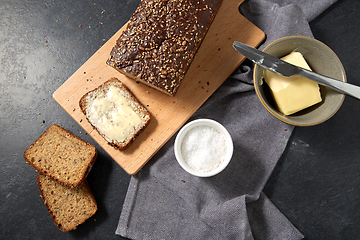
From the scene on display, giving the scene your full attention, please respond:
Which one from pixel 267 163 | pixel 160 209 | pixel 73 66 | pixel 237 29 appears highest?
pixel 73 66

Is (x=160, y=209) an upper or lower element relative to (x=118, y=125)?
lower

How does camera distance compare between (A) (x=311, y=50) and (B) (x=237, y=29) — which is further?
(B) (x=237, y=29)

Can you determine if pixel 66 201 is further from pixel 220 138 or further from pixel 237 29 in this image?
pixel 237 29

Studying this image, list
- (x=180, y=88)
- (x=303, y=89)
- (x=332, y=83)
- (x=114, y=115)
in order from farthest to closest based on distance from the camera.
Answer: (x=180, y=88) → (x=114, y=115) → (x=303, y=89) → (x=332, y=83)

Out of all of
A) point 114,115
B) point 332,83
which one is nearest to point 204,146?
point 114,115

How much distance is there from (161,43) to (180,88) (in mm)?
543

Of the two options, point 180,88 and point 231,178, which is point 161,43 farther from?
point 231,178

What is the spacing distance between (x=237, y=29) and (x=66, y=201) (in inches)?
112

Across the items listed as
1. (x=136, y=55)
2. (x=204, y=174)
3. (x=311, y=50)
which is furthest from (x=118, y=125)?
(x=311, y=50)

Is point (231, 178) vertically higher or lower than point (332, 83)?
lower

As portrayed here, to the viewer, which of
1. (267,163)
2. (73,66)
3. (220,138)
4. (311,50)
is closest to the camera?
(311,50)

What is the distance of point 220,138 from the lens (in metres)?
2.47

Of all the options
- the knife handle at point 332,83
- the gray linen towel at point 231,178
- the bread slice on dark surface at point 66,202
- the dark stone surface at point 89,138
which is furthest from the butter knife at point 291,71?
the bread slice on dark surface at point 66,202

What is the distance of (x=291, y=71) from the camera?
2102mm
